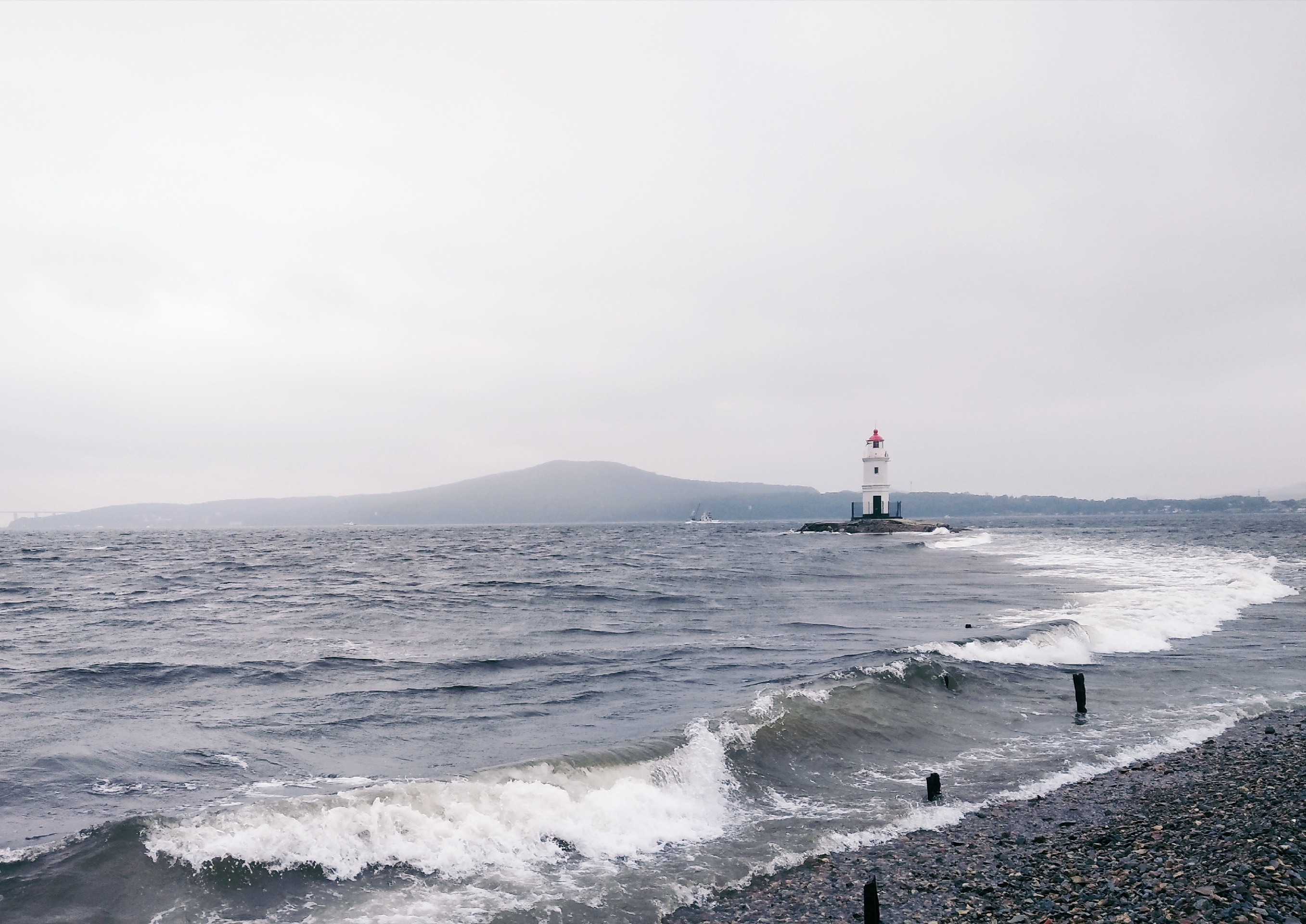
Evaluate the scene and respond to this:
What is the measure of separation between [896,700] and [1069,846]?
298 inches

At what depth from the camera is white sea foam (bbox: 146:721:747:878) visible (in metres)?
9.06

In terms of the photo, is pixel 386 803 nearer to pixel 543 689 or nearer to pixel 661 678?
pixel 543 689

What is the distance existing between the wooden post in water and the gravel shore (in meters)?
0.58

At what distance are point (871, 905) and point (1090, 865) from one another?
282 cm

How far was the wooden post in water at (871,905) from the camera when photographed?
6762 mm

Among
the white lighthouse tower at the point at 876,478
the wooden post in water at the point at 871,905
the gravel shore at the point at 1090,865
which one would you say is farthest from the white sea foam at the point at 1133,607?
the white lighthouse tower at the point at 876,478

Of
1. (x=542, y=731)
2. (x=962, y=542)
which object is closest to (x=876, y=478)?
(x=962, y=542)

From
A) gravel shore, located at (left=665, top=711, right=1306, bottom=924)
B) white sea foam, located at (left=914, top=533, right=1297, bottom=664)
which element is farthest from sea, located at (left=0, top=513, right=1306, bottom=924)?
gravel shore, located at (left=665, top=711, right=1306, bottom=924)

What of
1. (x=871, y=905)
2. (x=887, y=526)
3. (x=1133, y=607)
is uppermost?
(x=871, y=905)

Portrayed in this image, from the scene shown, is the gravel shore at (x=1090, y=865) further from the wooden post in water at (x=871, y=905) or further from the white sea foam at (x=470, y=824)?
the white sea foam at (x=470, y=824)

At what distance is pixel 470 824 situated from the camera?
980 centimetres

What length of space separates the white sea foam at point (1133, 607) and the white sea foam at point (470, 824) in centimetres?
1164

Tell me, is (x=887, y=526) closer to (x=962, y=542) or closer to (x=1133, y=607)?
(x=962, y=542)

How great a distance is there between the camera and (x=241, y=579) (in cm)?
4441
